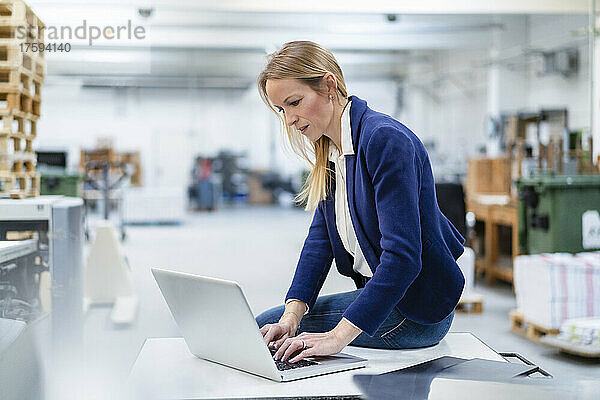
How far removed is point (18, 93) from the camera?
8.96 feet

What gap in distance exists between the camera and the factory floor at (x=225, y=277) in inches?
139

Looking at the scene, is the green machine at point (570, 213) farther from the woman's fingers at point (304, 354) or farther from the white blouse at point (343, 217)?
the woman's fingers at point (304, 354)

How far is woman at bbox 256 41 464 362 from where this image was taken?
157 centimetres

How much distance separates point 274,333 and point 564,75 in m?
8.67

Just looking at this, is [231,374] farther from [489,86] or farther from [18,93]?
[489,86]

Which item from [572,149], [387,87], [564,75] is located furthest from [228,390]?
[387,87]

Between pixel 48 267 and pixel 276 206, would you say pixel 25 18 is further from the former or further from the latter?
pixel 276 206

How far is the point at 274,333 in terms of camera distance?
172 centimetres

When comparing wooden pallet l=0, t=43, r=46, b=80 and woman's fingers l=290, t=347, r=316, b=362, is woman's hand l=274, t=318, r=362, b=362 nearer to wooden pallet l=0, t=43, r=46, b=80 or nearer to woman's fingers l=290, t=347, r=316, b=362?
woman's fingers l=290, t=347, r=316, b=362

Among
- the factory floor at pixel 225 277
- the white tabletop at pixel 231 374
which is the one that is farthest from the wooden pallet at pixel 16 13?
the white tabletop at pixel 231 374

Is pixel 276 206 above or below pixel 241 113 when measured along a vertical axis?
below

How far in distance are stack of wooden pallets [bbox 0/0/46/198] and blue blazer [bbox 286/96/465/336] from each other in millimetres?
1405

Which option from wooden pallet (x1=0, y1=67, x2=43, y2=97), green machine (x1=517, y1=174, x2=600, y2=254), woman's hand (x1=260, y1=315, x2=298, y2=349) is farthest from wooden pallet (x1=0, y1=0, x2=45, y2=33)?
green machine (x1=517, y1=174, x2=600, y2=254)

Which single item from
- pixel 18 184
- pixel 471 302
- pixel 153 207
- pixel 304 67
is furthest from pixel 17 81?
pixel 153 207
